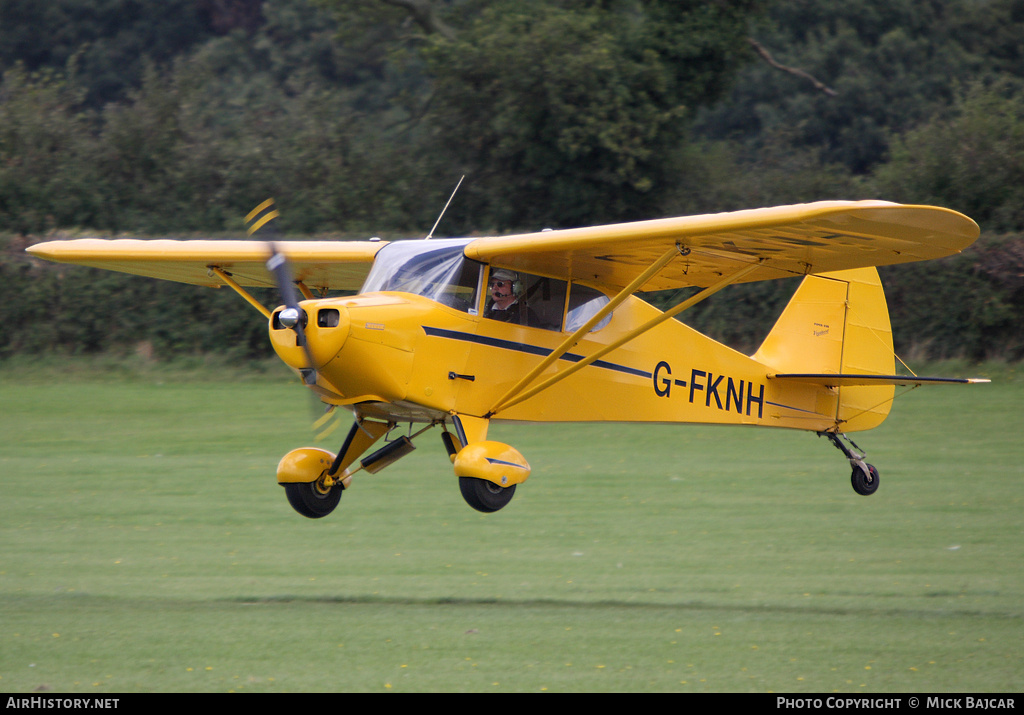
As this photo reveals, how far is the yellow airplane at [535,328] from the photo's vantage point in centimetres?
791

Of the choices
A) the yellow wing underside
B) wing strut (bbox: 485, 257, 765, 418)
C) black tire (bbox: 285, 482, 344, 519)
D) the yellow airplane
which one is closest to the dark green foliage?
the yellow airplane

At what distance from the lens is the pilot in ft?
28.8

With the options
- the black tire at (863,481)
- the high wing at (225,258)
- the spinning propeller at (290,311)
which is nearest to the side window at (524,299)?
the high wing at (225,258)

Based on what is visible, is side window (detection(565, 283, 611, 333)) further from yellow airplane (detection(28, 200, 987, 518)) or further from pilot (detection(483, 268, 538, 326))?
pilot (detection(483, 268, 538, 326))

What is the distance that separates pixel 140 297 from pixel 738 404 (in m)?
16.9

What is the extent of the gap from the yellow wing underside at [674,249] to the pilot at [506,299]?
3.8 inches

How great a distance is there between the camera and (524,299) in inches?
353

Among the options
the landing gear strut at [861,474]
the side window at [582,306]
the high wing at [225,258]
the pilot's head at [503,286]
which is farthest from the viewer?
the landing gear strut at [861,474]

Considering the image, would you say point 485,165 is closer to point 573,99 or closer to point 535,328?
point 573,99

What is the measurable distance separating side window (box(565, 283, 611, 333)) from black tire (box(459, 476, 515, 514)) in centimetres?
159

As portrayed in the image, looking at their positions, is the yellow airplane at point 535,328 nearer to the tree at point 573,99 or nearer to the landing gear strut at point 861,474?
the landing gear strut at point 861,474

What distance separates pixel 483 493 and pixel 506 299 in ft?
5.24

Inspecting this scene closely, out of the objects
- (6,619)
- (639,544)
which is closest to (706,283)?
(639,544)

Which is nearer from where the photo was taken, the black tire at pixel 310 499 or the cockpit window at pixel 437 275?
the cockpit window at pixel 437 275
